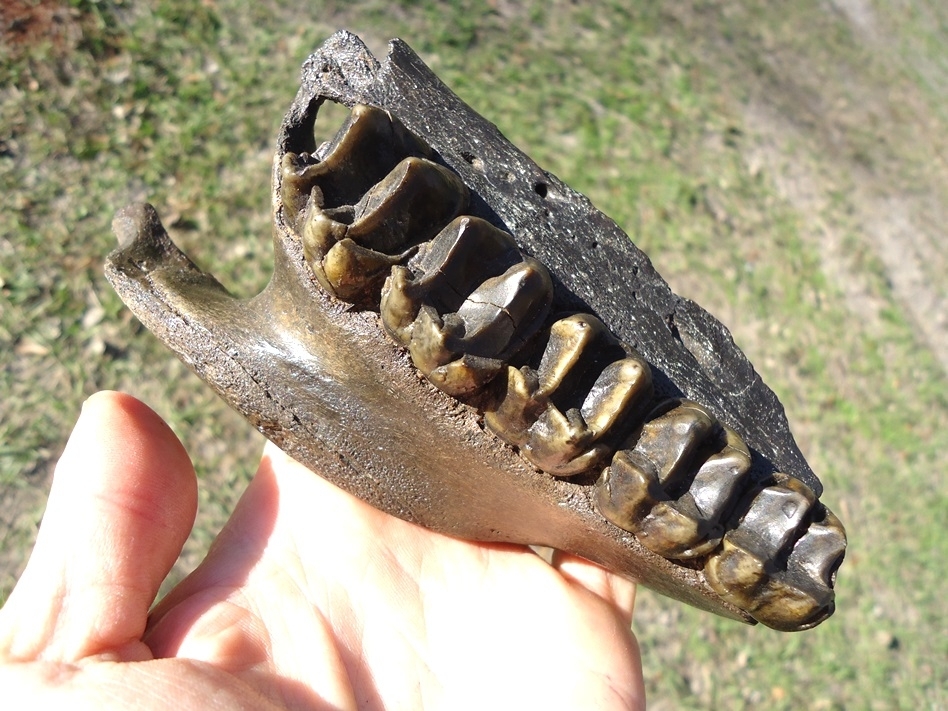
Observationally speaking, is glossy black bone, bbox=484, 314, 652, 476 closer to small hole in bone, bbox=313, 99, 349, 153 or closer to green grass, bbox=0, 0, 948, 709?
green grass, bbox=0, 0, 948, 709

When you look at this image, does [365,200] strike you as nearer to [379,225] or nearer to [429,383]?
[379,225]

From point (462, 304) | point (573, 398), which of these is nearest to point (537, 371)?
point (573, 398)

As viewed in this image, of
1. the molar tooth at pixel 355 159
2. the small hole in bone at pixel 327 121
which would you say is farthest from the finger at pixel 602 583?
the small hole in bone at pixel 327 121

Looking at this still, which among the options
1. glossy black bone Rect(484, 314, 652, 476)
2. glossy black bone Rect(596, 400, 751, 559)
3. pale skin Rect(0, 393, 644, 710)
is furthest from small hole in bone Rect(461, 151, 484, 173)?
pale skin Rect(0, 393, 644, 710)

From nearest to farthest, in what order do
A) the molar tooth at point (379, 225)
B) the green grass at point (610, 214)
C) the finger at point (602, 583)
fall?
the molar tooth at point (379, 225)
the finger at point (602, 583)
the green grass at point (610, 214)

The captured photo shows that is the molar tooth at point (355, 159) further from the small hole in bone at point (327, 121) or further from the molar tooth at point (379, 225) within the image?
the small hole in bone at point (327, 121)

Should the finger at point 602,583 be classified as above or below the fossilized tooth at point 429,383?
below
